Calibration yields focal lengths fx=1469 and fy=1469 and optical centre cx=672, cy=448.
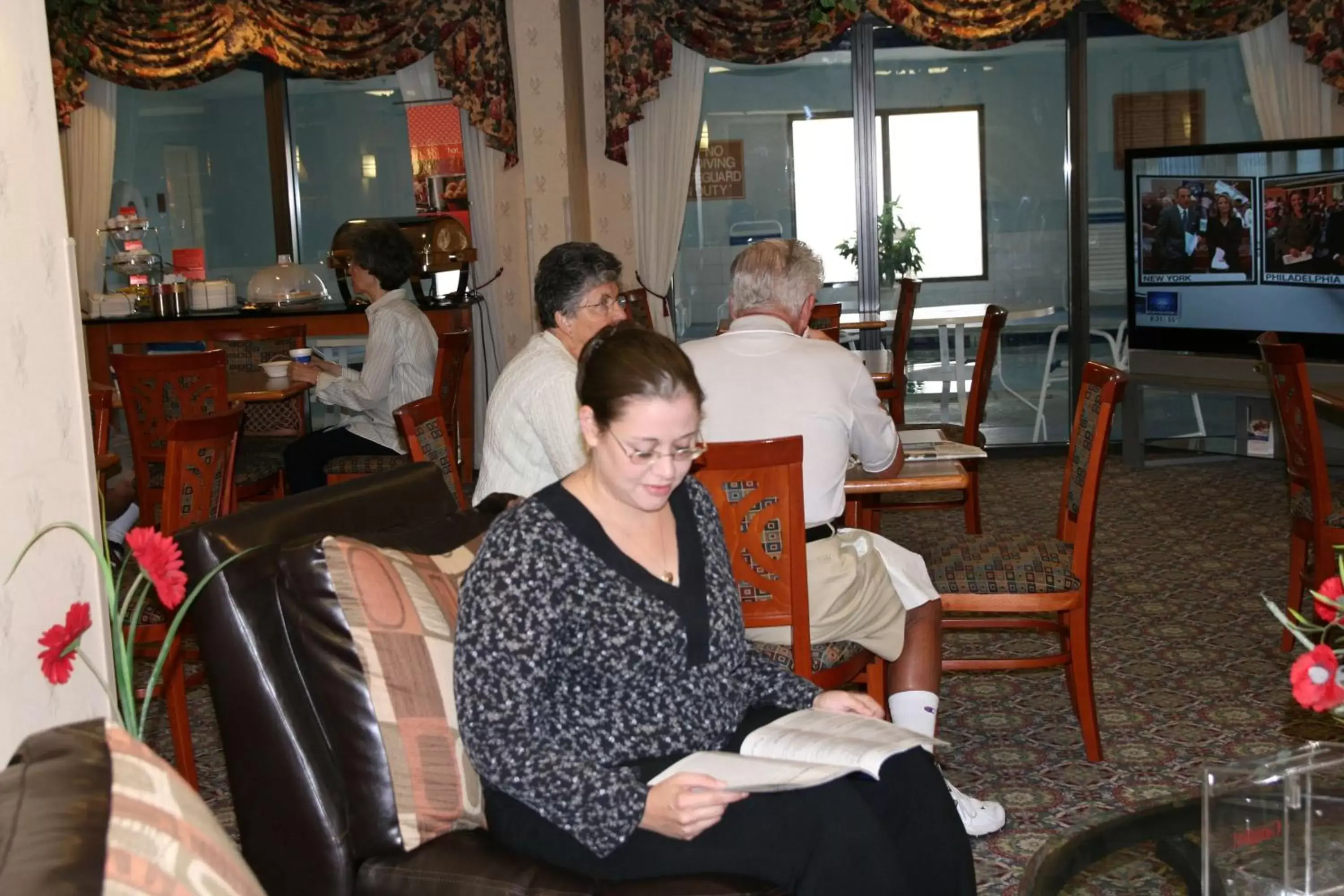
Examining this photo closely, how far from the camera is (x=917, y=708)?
3297 mm

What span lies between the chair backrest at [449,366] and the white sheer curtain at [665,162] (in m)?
2.53

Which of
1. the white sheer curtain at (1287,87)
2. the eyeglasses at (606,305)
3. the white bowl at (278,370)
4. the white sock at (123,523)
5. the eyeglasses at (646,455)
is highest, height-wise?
the white sheer curtain at (1287,87)

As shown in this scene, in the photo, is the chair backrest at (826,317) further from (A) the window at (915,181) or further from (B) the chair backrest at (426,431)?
(B) the chair backrest at (426,431)

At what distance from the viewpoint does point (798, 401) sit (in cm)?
329

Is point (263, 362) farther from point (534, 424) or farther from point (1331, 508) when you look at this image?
point (1331, 508)

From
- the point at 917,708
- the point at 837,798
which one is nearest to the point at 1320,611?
the point at 837,798

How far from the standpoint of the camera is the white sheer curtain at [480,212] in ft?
25.3

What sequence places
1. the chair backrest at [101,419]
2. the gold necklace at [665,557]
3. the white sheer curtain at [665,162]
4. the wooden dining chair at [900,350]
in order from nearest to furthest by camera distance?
the gold necklace at [665,557] < the chair backrest at [101,419] < the wooden dining chair at [900,350] < the white sheer curtain at [665,162]

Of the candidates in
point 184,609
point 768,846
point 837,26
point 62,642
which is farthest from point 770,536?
point 837,26

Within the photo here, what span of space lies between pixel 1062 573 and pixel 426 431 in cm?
161

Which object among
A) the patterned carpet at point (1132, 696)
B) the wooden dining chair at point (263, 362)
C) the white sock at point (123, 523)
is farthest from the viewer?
the wooden dining chair at point (263, 362)

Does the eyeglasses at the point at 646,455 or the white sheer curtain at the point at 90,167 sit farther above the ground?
the white sheer curtain at the point at 90,167

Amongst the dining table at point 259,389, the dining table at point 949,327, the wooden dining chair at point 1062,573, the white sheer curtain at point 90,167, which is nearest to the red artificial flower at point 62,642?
the wooden dining chair at point 1062,573

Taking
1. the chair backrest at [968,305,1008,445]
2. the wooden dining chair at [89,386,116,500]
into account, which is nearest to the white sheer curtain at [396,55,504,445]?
the chair backrest at [968,305,1008,445]
